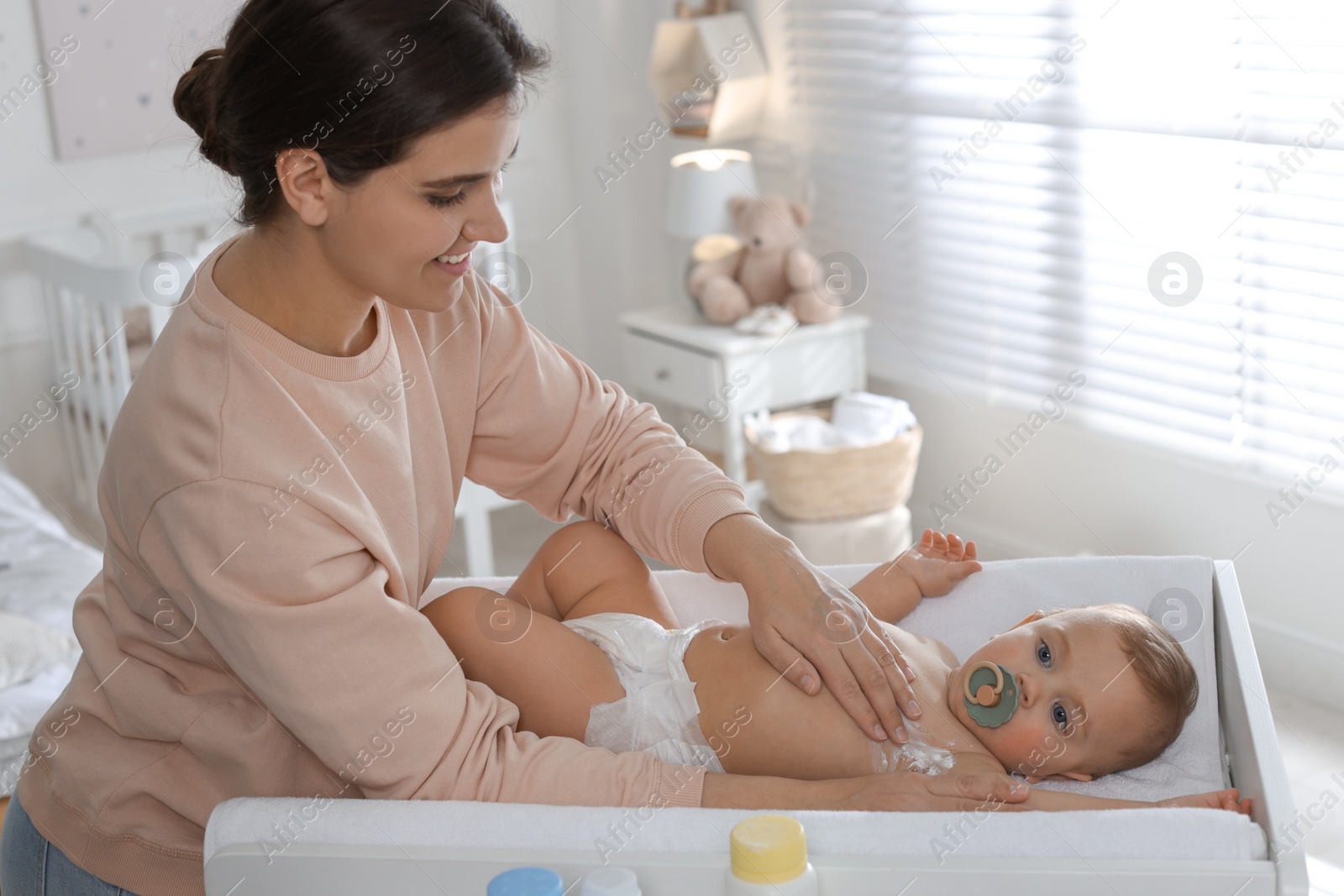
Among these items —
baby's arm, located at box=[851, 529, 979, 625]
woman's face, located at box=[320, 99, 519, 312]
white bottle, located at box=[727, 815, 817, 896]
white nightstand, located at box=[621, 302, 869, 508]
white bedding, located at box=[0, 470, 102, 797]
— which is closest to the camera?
white bottle, located at box=[727, 815, 817, 896]

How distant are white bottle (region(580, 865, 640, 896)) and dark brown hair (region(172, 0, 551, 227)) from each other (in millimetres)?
565

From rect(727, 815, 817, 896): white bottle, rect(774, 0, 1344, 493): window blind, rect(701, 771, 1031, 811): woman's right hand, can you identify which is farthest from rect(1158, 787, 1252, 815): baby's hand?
rect(774, 0, 1344, 493): window blind

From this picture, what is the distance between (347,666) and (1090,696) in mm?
725

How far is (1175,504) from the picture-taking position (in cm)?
256

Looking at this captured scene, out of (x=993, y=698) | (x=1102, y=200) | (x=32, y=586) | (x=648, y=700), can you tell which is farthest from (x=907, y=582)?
(x=32, y=586)

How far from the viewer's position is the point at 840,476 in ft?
8.84

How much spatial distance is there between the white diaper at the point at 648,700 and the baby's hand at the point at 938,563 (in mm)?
267

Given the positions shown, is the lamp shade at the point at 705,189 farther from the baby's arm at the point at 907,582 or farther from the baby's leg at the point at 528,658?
the baby's leg at the point at 528,658

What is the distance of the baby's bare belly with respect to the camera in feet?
3.91

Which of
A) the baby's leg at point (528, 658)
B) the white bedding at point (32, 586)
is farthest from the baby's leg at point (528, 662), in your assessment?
the white bedding at point (32, 586)

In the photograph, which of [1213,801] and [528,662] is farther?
[528,662]

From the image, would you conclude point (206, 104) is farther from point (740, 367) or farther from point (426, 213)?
Answer: point (740, 367)

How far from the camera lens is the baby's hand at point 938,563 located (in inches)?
55.1

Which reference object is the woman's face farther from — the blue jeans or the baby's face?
the baby's face
